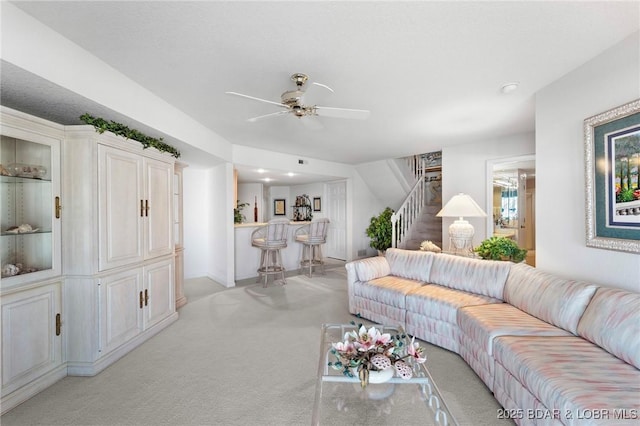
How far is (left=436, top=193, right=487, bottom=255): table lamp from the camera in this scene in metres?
3.49

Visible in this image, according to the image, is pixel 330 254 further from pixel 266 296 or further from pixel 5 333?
pixel 5 333

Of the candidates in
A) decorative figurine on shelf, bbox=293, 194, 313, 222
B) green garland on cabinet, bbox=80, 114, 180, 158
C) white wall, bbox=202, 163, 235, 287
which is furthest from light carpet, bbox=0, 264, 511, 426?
decorative figurine on shelf, bbox=293, 194, 313, 222

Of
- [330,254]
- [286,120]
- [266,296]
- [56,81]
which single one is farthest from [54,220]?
[330,254]

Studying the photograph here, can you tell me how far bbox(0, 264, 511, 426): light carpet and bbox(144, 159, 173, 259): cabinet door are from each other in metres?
0.97

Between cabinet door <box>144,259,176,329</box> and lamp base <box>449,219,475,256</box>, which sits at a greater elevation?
lamp base <box>449,219,475,256</box>

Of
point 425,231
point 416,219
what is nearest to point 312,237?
point 416,219

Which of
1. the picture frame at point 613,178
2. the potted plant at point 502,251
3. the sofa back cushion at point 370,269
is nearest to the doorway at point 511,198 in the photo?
the potted plant at point 502,251

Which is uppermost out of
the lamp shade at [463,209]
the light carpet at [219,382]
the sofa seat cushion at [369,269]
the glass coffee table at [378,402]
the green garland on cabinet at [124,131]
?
the green garland on cabinet at [124,131]

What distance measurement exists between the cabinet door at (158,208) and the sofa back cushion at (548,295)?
145 inches

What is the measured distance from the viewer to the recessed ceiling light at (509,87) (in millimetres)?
2551

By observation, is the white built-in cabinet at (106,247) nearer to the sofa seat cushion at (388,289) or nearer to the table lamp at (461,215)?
the sofa seat cushion at (388,289)

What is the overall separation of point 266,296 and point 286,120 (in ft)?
8.78

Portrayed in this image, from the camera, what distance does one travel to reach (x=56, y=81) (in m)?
1.86

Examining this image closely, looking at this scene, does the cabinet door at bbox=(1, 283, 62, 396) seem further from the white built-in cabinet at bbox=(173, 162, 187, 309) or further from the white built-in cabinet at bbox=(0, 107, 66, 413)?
the white built-in cabinet at bbox=(173, 162, 187, 309)
